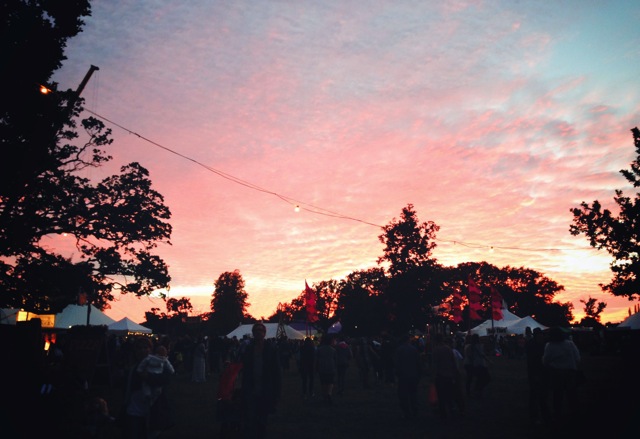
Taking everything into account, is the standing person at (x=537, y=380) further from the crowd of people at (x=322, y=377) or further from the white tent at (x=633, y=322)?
the white tent at (x=633, y=322)

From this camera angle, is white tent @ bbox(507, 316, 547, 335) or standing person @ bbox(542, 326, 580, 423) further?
white tent @ bbox(507, 316, 547, 335)

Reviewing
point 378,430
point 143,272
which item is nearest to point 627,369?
point 378,430

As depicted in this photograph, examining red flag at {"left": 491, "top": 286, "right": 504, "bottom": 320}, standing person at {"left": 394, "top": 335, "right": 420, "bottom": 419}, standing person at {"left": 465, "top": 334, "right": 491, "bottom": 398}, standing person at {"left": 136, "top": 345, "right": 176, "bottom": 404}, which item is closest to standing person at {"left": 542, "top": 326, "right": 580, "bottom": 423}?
standing person at {"left": 394, "top": 335, "right": 420, "bottom": 419}

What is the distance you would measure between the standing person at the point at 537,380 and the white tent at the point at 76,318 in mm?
24224

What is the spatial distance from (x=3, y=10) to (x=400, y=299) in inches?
2079

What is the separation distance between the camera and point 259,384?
24.3ft

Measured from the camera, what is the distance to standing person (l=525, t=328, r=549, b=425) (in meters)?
10.8

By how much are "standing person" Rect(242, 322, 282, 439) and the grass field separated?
279cm

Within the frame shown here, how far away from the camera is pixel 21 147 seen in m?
18.7

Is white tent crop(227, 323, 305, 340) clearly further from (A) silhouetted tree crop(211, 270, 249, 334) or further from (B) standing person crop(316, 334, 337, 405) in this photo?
(A) silhouetted tree crop(211, 270, 249, 334)

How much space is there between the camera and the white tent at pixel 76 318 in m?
28.7

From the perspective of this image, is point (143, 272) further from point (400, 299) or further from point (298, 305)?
point (298, 305)

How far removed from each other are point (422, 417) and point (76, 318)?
77.9 ft

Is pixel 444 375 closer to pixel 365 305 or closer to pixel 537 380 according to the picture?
pixel 537 380
